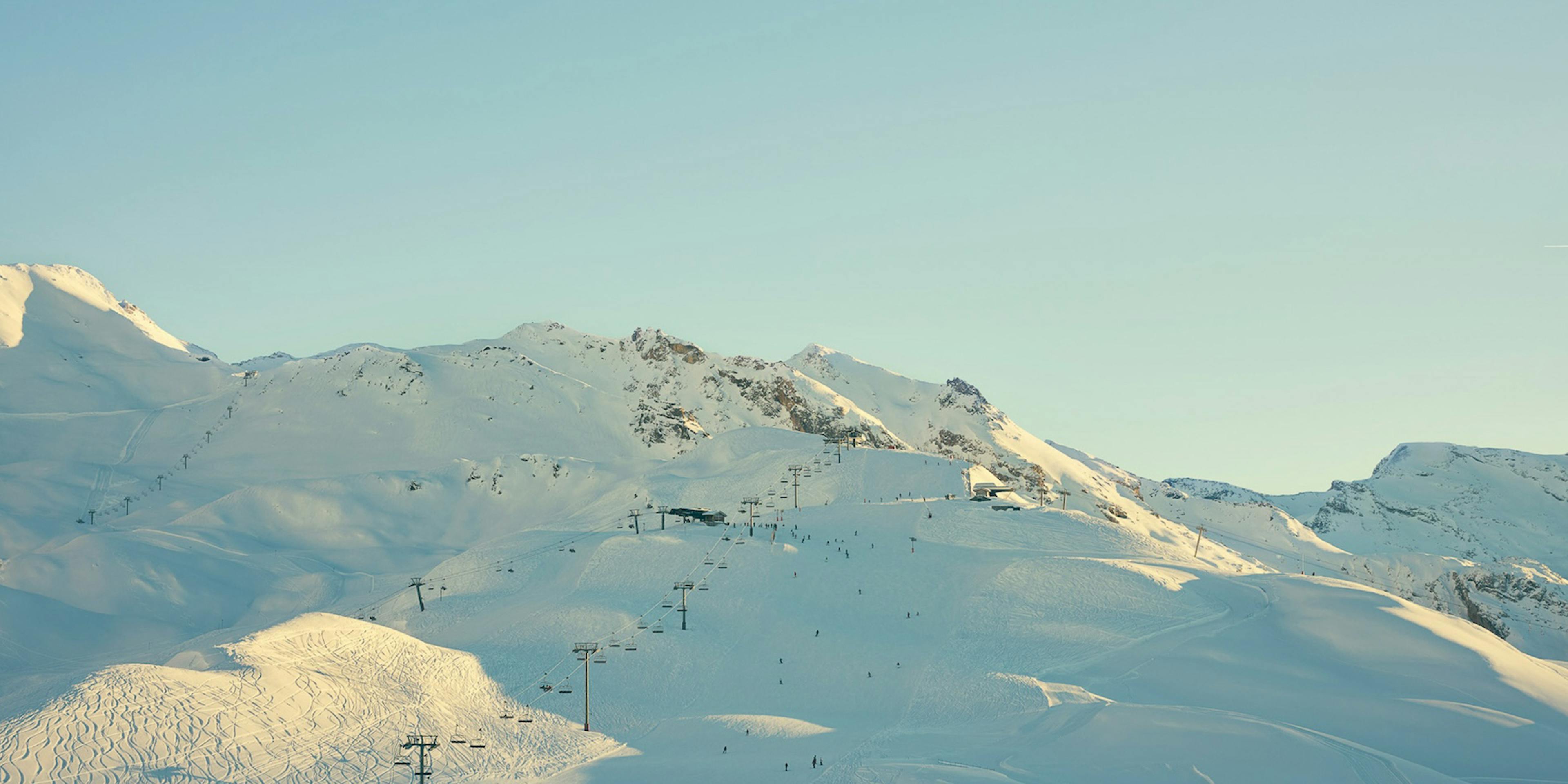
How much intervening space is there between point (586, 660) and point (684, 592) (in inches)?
740

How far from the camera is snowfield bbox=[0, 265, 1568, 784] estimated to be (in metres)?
62.0

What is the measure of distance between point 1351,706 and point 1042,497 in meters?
96.6

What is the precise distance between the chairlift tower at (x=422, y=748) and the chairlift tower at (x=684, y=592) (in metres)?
24.3

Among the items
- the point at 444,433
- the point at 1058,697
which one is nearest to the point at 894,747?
the point at 1058,697

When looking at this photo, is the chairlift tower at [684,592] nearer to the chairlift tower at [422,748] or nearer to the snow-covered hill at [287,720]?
the snow-covered hill at [287,720]

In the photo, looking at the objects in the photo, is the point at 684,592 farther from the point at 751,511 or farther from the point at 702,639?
the point at 751,511

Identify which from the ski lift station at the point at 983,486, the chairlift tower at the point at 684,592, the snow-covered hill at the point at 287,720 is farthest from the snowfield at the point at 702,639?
the chairlift tower at the point at 684,592

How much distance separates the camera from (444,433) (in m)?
180

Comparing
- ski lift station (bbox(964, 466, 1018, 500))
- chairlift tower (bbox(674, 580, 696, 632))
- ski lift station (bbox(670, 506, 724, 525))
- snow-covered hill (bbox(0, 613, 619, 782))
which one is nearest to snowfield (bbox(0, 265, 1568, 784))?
snow-covered hill (bbox(0, 613, 619, 782))

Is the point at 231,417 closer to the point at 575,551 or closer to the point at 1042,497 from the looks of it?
the point at 575,551

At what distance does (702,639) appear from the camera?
85.4 meters

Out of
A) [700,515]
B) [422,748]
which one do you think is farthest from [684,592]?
[422,748]

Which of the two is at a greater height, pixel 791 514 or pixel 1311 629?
pixel 791 514

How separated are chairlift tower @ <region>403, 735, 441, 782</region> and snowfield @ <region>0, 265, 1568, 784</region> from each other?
1.91ft
